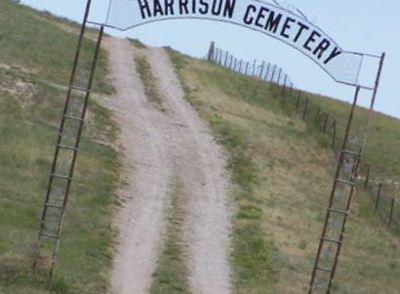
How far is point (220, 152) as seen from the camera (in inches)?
1410

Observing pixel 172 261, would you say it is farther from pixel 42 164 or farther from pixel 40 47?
pixel 40 47

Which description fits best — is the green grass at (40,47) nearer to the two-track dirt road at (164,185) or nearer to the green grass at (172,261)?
the two-track dirt road at (164,185)

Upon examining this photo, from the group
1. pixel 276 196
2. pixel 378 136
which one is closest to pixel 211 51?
pixel 378 136

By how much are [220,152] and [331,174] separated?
4.86 meters

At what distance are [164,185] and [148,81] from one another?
59.0ft

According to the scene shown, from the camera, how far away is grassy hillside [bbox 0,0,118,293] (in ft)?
58.0

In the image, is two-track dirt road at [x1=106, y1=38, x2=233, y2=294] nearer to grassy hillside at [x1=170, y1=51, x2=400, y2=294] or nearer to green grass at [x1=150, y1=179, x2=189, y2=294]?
green grass at [x1=150, y1=179, x2=189, y2=294]

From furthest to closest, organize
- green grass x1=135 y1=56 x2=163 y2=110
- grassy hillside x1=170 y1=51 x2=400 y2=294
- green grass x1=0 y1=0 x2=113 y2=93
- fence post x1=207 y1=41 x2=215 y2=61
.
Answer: fence post x1=207 y1=41 x2=215 y2=61, green grass x1=135 y1=56 x2=163 y2=110, green grass x1=0 y1=0 x2=113 y2=93, grassy hillside x1=170 y1=51 x2=400 y2=294

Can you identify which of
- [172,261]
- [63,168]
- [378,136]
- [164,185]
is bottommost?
[172,261]

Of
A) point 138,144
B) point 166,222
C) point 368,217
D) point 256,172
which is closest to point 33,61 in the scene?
point 138,144

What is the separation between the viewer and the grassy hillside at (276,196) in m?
22.6

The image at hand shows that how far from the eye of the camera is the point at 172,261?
68.0 ft

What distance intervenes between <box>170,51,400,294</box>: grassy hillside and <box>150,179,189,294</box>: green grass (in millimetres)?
1209

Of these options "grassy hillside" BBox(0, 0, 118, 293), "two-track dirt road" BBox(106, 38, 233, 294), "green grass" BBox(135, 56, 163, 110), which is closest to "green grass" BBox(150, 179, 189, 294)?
"two-track dirt road" BBox(106, 38, 233, 294)
